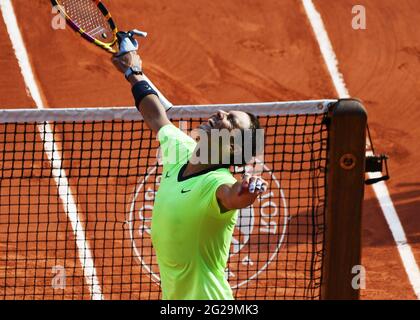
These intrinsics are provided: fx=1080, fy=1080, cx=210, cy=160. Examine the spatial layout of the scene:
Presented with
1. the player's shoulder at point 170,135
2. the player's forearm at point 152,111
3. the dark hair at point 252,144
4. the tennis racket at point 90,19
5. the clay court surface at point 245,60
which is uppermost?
the clay court surface at point 245,60

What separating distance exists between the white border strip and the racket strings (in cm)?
59

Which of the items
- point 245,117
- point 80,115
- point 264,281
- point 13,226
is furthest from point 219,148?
point 13,226

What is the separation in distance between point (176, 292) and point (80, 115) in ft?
8.25

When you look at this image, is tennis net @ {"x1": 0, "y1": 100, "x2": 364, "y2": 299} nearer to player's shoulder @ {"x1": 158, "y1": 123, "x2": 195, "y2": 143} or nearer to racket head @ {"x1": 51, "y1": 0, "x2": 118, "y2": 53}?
racket head @ {"x1": 51, "y1": 0, "x2": 118, "y2": 53}

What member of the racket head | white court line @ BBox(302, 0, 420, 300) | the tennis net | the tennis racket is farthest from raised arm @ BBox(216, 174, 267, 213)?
white court line @ BBox(302, 0, 420, 300)

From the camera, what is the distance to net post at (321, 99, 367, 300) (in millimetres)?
6473

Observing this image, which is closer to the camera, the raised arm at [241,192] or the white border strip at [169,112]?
the raised arm at [241,192]

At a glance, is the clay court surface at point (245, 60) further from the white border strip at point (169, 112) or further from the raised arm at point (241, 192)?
the raised arm at point (241, 192)

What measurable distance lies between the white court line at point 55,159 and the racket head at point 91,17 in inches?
61.1

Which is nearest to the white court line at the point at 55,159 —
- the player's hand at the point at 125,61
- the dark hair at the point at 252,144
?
the player's hand at the point at 125,61

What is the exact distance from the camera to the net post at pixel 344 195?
6.47 m

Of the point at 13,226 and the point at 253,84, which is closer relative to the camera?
the point at 13,226

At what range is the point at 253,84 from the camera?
13.3 m
